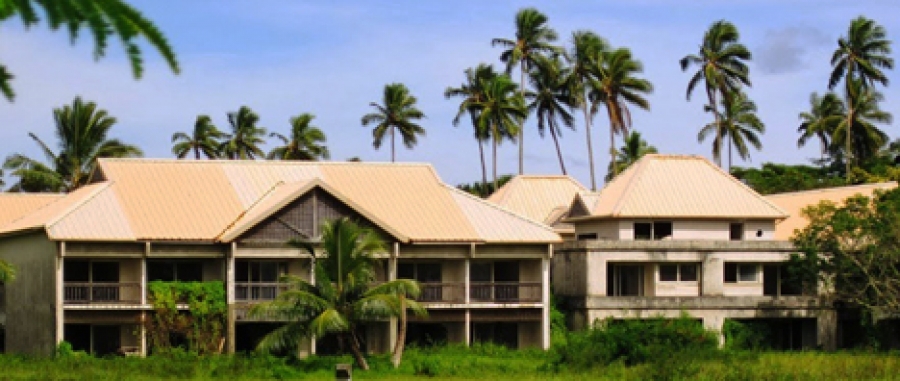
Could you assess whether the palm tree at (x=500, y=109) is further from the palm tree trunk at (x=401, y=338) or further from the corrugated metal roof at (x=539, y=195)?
the palm tree trunk at (x=401, y=338)

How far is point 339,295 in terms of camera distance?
3625cm

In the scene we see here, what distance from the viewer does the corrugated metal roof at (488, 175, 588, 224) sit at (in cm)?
5631

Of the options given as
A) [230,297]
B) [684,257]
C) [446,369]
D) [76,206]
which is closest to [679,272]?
[684,257]

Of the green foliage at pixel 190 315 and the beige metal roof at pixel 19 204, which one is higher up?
the beige metal roof at pixel 19 204

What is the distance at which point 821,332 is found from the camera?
4822cm

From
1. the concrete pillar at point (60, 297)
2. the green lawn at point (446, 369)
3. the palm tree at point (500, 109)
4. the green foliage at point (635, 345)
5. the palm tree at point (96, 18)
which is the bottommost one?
the green lawn at point (446, 369)

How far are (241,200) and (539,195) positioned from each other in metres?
17.3

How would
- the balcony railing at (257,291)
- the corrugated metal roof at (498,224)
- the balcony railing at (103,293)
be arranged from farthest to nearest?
1. the corrugated metal roof at (498,224)
2. the balcony railing at (257,291)
3. the balcony railing at (103,293)

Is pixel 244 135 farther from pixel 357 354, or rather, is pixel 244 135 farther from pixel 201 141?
pixel 357 354

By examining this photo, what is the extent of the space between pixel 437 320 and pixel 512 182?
1506 centimetres

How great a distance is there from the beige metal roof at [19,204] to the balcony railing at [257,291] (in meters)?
10.8

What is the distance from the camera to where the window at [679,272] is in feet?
158

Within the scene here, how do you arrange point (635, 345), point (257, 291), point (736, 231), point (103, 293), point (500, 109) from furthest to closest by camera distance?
point (500, 109) → point (736, 231) → point (257, 291) → point (103, 293) → point (635, 345)

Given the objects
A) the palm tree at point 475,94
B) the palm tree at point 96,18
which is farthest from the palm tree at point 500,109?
the palm tree at point 96,18
